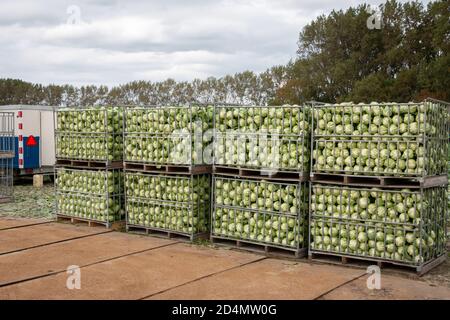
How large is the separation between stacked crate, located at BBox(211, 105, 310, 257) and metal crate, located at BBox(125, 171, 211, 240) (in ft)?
1.42

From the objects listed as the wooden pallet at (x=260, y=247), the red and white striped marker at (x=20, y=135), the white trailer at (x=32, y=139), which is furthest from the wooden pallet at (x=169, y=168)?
the red and white striped marker at (x=20, y=135)

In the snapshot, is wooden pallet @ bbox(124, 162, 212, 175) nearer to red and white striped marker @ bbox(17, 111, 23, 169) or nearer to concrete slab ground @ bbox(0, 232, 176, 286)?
→ concrete slab ground @ bbox(0, 232, 176, 286)

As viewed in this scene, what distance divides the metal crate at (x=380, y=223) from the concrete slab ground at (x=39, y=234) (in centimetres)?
539

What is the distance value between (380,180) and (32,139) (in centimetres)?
1553

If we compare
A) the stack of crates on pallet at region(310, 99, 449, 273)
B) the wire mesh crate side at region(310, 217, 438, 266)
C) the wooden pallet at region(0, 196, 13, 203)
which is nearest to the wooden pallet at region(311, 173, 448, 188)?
the stack of crates on pallet at region(310, 99, 449, 273)

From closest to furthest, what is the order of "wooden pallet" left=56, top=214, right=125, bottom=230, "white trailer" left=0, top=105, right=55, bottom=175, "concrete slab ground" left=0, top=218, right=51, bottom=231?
1. "wooden pallet" left=56, top=214, right=125, bottom=230
2. "concrete slab ground" left=0, top=218, right=51, bottom=231
3. "white trailer" left=0, top=105, right=55, bottom=175

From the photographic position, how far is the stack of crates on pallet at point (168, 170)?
1055 centimetres

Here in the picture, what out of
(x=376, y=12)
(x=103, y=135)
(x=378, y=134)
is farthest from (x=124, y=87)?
(x=378, y=134)

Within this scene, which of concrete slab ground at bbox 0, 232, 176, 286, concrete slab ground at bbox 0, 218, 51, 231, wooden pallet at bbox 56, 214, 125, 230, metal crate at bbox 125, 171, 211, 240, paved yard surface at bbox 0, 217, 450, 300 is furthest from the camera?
concrete slab ground at bbox 0, 218, 51, 231

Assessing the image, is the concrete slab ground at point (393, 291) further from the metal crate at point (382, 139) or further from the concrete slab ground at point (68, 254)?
the concrete slab ground at point (68, 254)

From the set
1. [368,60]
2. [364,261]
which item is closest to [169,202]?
[364,261]

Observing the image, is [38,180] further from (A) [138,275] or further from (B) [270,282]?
(B) [270,282]

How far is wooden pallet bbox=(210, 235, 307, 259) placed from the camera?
372 inches

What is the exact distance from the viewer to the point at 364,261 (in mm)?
8859
